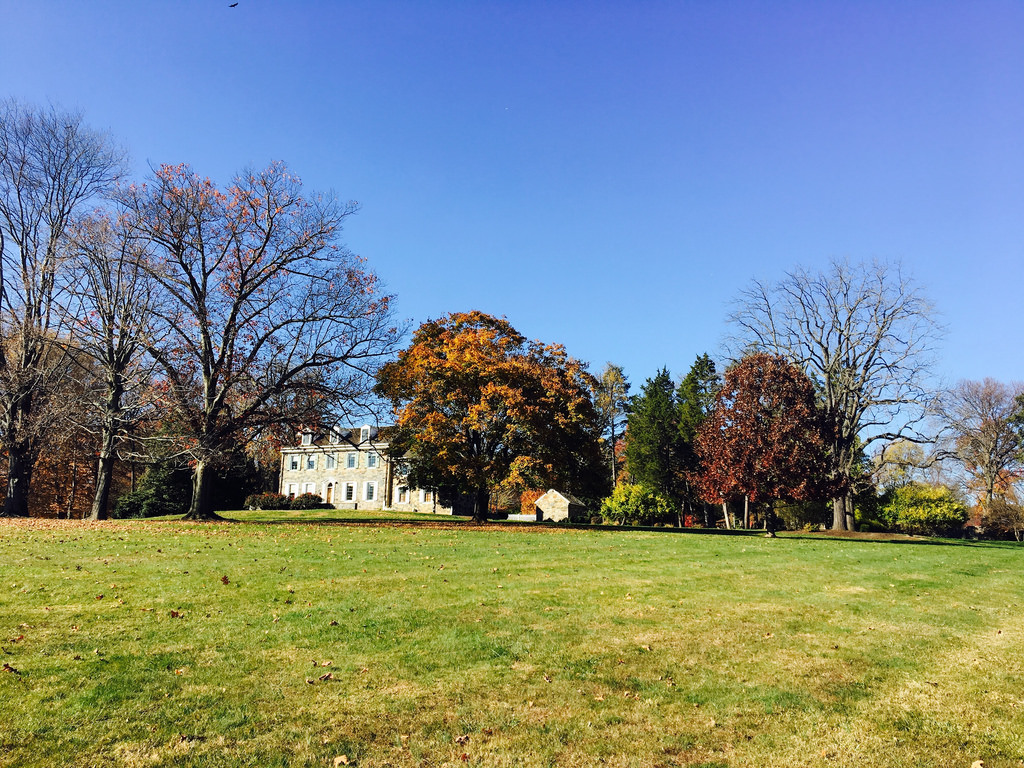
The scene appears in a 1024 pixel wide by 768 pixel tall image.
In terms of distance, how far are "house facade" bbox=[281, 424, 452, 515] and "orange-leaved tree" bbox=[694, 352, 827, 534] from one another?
31520 mm

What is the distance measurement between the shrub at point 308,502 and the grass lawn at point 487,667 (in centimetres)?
4272

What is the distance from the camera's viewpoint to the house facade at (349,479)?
55.1 meters

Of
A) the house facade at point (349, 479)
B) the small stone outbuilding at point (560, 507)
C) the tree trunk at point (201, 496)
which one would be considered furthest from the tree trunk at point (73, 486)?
the small stone outbuilding at point (560, 507)

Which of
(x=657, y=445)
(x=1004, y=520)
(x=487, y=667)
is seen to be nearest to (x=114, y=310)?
(x=487, y=667)

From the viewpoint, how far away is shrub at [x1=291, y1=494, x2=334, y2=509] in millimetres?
53562

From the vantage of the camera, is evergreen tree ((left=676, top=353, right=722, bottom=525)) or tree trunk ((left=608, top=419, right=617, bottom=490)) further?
tree trunk ((left=608, top=419, right=617, bottom=490))

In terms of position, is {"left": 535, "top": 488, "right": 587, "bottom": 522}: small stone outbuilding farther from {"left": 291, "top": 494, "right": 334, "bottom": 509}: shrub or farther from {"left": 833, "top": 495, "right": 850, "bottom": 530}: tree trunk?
{"left": 833, "top": 495, "right": 850, "bottom": 530}: tree trunk

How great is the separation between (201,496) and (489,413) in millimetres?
12939

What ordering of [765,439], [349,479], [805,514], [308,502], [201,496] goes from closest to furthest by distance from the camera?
[765,439] → [201,496] → [805,514] → [308,502] → [349,479]

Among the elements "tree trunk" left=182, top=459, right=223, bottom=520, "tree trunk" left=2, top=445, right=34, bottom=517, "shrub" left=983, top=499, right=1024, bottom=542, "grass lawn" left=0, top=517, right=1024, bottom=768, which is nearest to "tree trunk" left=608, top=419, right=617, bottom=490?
"shrub" left=983, top=499, right=1024, bottom=542

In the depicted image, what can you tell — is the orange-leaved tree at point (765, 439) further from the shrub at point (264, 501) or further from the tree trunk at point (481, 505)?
the shrub at point (264, 501)

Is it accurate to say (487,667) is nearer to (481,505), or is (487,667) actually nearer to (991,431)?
(481,505)

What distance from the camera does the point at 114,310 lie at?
1016 inches

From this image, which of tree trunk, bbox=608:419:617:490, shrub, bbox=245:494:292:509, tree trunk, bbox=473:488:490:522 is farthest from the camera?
tree trunk, bbox=608:419:617:490
